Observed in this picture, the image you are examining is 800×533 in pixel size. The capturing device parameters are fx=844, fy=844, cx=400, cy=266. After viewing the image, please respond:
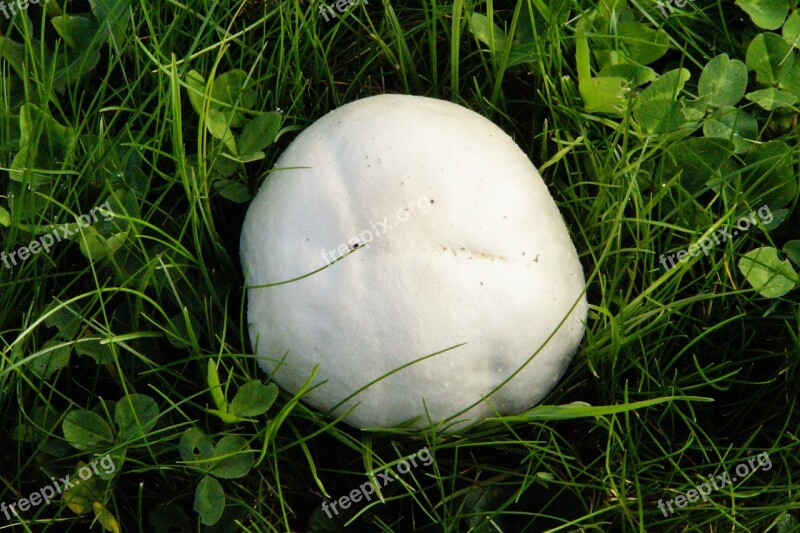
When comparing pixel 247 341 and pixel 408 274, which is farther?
pixel 247 341

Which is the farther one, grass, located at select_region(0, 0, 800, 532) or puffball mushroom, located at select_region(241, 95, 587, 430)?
grass, located at select_region(0, 0, 800, 532)

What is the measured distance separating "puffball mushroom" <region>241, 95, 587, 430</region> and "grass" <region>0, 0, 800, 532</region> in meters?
0.12

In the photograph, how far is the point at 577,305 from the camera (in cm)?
182

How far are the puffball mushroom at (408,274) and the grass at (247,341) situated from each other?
0.12m

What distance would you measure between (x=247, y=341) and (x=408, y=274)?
528 millimetres

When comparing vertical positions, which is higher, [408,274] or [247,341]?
[408,274]

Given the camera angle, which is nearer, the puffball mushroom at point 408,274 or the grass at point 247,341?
the puffball mushroom at point 408,274

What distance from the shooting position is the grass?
1.86 metres

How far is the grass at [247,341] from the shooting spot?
186 centimetres

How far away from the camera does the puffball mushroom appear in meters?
1.64

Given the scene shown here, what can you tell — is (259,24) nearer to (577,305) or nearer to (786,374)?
(577,305)

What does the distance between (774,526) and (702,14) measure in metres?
1.28

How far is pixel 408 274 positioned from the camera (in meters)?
1.64

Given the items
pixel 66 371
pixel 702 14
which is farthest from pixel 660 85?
pixel 66 371
